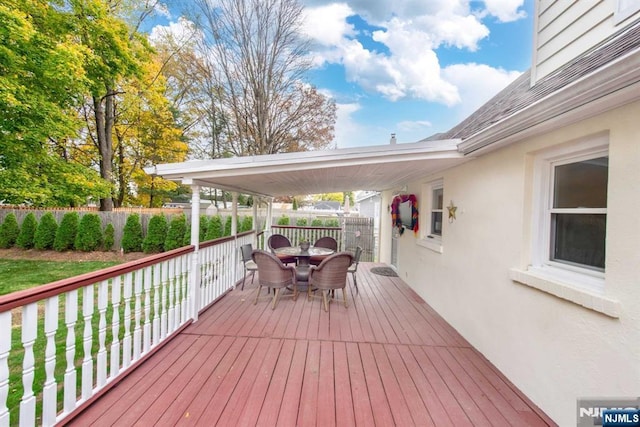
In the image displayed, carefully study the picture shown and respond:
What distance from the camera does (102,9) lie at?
766cm

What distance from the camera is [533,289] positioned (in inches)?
88.4

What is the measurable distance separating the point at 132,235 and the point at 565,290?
11079mm

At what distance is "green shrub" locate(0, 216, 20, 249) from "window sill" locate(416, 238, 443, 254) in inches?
518

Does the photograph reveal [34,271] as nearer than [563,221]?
No

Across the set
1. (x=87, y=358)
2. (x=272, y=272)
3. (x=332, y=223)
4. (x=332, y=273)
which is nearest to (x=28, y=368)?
(x=87, y=358)

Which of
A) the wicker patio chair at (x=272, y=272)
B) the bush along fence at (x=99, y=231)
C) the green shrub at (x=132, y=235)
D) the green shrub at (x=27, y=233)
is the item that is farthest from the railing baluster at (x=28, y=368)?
the green shrub at (x=27, y=233)

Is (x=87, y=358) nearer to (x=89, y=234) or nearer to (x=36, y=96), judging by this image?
(x=36, y=96)

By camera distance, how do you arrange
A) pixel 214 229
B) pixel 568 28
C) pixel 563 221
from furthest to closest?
pixel 214 229
pixel 568 28
pixel 563 221

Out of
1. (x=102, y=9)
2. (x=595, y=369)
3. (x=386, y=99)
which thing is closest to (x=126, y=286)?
(x=595, y=369)

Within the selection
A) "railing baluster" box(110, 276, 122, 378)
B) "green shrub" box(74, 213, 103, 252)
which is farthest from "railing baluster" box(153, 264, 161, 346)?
"green shrub" box(74, 213, 103, 252)

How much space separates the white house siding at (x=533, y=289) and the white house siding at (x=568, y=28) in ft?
3.22

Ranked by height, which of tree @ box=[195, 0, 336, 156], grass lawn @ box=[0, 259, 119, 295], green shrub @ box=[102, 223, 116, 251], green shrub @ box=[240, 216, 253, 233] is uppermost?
tree @ box=[195, 0, 336, 156]

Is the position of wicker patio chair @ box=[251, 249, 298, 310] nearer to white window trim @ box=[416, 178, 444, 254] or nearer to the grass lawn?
white window trim @ box=[416, 178, 444, 254]

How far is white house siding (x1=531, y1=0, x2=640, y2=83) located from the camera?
217 centimetres
